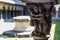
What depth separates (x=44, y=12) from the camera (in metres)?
0.76

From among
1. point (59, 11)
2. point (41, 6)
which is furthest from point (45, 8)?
point (59, 11)

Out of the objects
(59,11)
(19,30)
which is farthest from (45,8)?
(59,11)

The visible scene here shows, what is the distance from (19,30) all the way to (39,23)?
190 inches

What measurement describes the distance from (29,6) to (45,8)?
7 centimetres

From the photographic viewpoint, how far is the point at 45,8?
74 centimetres

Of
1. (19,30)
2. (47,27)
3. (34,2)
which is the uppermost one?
(34,2)

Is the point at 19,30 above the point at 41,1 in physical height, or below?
below

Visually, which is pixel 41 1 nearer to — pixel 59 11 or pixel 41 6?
pixel 41 6

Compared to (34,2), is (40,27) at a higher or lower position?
lower

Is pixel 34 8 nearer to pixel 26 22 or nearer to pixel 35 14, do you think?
pixel 35 14

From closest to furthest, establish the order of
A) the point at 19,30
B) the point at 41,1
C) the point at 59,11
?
the point at 41,1 → the point at 19,30 → the point at 59,11

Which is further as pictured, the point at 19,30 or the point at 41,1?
the point at 19,30

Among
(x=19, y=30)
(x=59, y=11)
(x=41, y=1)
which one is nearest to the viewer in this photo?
(x=41, y=1)

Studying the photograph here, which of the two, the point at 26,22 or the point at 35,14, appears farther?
the point at 26,22
